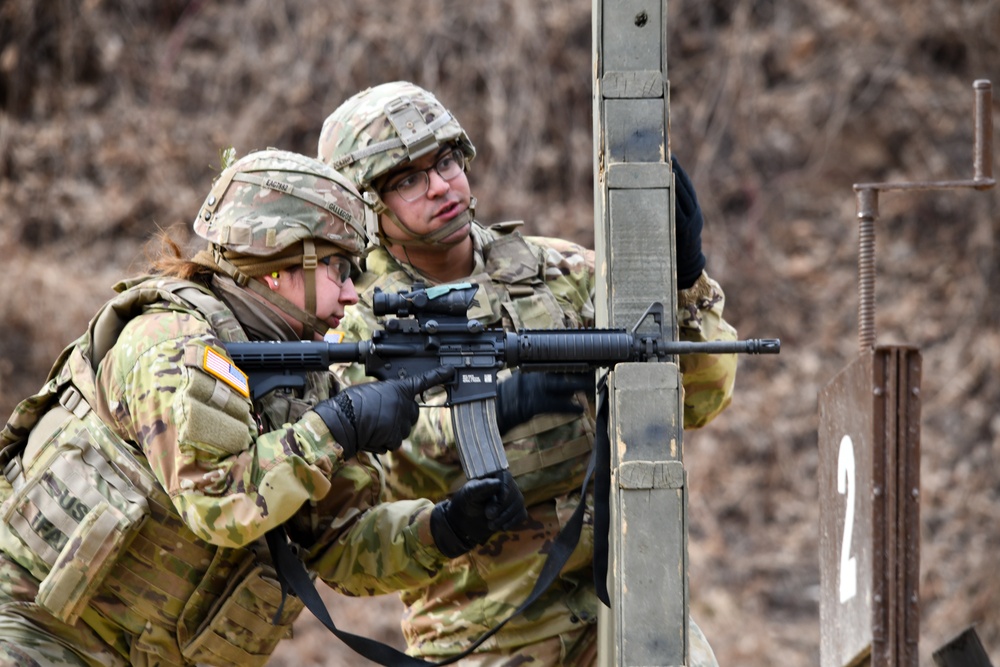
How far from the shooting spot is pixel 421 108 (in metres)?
4.61

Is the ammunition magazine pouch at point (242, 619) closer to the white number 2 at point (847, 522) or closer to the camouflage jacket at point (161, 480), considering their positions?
the camouflage jacket at point (161, 480)

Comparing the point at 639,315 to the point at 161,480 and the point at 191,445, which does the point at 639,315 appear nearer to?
the point at 191,445

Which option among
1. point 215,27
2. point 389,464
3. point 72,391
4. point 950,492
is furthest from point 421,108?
point 215,27

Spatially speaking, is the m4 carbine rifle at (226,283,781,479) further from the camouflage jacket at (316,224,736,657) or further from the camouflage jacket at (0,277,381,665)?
the camouflage jacket at (316,224,736,657)

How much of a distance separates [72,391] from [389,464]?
1053 mm

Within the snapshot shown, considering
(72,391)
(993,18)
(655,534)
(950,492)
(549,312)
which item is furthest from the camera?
(993,18)

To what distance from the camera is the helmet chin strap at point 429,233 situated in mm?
4520

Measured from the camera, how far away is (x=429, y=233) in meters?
4.52

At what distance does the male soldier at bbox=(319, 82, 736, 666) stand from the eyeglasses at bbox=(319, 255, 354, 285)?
0.44m

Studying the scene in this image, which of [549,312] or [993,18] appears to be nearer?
[549,312]

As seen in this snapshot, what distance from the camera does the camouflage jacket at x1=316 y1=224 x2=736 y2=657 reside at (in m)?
4.24

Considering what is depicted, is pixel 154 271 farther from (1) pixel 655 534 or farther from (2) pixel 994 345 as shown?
(2) pixel 994 345

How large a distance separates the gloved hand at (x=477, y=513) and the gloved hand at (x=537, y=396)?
1.05 ft

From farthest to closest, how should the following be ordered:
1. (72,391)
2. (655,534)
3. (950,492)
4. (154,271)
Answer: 1. (950,492)
2. (154,271)
3. (72,391)
4. (655,534)
